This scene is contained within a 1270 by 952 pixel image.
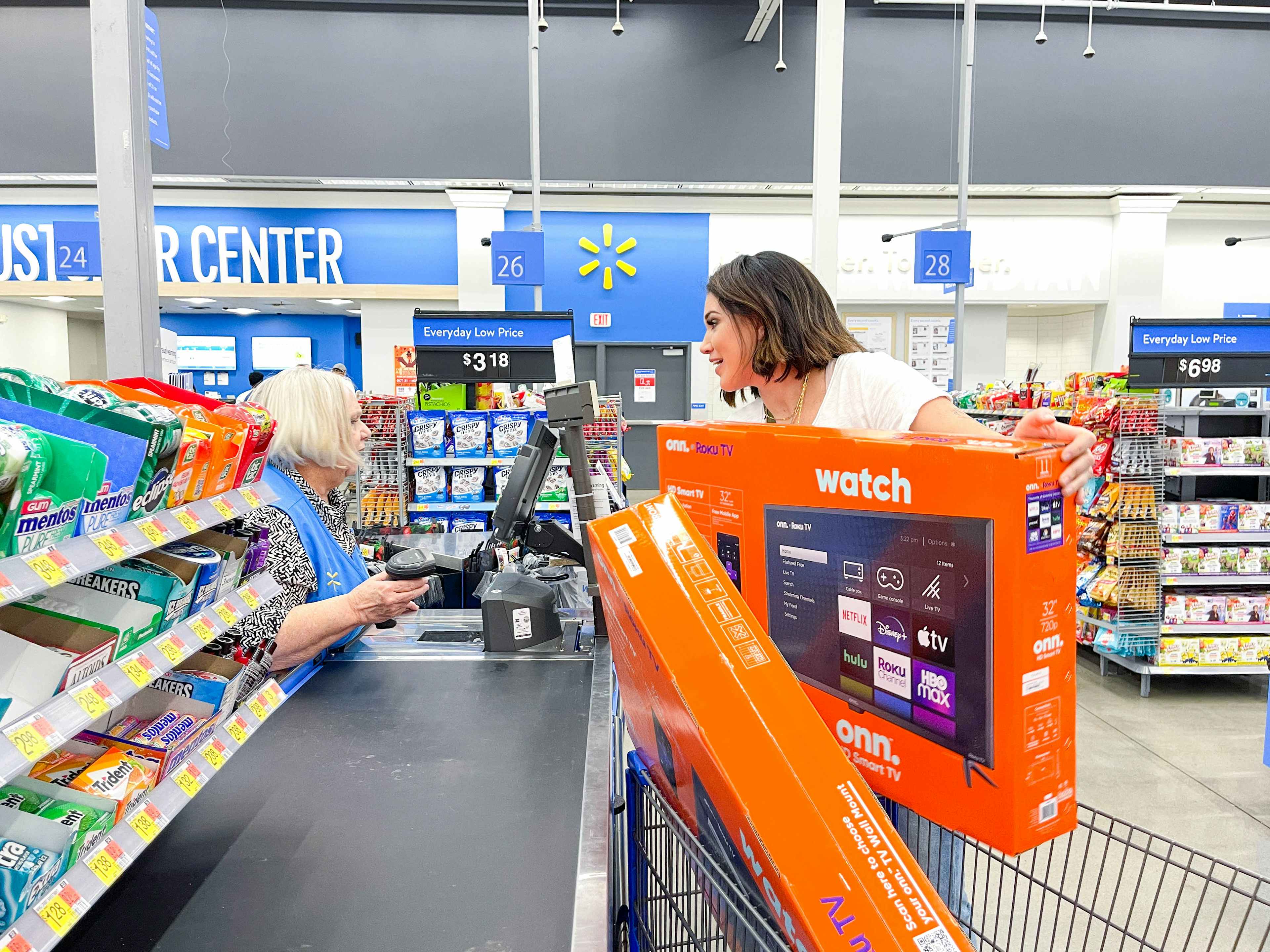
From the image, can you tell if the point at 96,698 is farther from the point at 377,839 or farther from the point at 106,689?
the point at 377,839

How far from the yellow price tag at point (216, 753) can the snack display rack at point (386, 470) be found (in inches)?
168

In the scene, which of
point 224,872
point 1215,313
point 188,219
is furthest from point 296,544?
point 1215,313

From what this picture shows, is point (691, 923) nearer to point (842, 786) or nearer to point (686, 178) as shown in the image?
point (842, 786)

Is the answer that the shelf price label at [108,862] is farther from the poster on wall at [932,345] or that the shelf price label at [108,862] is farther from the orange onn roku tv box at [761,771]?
the poster on wall at [932,345]

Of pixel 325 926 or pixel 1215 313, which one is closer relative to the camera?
pixel 325 926

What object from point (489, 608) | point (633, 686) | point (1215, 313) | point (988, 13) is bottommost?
point (489, 608)

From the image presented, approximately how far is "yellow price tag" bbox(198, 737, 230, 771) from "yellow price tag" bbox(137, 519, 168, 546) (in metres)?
0.30

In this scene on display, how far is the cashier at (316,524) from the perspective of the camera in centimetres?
180

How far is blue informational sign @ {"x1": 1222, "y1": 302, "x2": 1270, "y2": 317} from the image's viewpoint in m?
10.2

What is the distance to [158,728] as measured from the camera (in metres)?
0.98

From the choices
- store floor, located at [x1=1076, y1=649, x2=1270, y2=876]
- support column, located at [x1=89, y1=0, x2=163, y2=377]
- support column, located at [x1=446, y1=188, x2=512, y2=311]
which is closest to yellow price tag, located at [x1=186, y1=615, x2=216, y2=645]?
support column, located at [x1=89, y1=0, x2=163, y2=377]

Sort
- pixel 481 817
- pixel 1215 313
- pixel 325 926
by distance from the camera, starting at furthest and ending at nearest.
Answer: pixel 1215 313, pixel 481 817, pixel 325 926

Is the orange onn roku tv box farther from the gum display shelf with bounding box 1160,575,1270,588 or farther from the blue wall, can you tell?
the blue wall

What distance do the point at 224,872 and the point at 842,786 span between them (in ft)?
2.77
